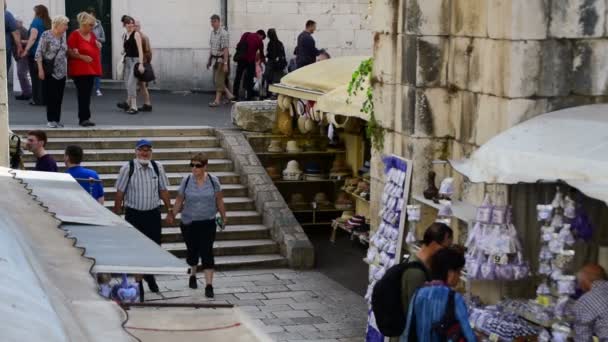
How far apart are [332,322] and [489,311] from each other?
3.58 m

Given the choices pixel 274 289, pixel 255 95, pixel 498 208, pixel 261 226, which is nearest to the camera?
pixel 498 208

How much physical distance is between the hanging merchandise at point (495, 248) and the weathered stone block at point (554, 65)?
39.4 inches

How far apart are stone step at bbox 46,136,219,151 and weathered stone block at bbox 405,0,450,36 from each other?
7519 mm

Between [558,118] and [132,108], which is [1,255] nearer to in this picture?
[558,118]

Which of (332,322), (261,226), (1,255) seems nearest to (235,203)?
(261,226)

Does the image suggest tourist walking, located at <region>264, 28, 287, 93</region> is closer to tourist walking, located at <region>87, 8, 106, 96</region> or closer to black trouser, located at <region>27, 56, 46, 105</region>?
tourist walking, located at <region>87, 8, 106, 96</region>

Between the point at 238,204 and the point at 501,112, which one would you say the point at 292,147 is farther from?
the point at 501,112

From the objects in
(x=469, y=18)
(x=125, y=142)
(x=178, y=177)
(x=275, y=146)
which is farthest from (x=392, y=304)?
(x=125, y=142)

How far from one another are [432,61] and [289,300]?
4.12 meters

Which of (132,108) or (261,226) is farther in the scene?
(132,108)

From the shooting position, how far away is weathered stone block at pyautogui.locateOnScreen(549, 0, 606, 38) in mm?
9031

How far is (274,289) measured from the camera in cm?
1401

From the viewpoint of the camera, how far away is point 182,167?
55.4 feet

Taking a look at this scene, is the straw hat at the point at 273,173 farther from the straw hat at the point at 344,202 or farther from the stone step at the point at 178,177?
the straw hat at the point at 344,202
